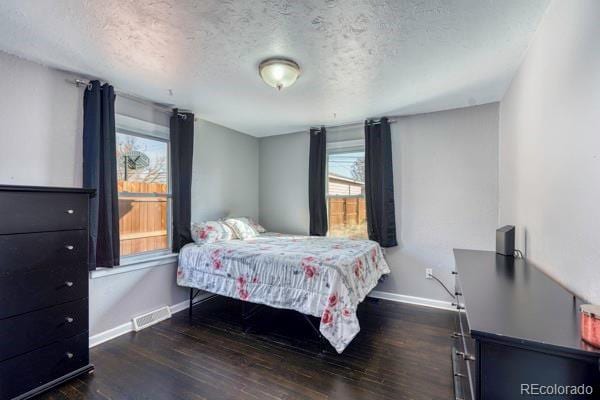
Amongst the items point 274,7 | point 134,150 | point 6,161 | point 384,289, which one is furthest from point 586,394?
point 134,150

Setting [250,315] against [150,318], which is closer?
[150,318]

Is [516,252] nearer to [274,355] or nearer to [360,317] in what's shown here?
[360,317]

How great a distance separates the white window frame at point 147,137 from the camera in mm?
2770

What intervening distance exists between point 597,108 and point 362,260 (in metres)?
1.99

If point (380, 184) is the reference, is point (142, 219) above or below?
below

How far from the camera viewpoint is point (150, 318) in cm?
285

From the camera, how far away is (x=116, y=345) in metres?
2.42

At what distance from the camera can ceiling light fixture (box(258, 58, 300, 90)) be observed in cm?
205

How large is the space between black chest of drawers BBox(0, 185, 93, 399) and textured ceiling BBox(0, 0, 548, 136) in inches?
40.8

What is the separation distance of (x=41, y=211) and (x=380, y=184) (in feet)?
10.5

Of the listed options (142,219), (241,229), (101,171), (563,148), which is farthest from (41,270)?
(563,148)

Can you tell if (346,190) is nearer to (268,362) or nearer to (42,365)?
(268,362)

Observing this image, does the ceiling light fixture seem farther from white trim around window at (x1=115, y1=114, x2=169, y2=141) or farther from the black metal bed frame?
the black metal bed frame

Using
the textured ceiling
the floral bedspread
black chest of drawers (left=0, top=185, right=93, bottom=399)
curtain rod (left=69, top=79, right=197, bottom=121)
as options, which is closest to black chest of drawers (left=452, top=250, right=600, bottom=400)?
the floral bedspread
